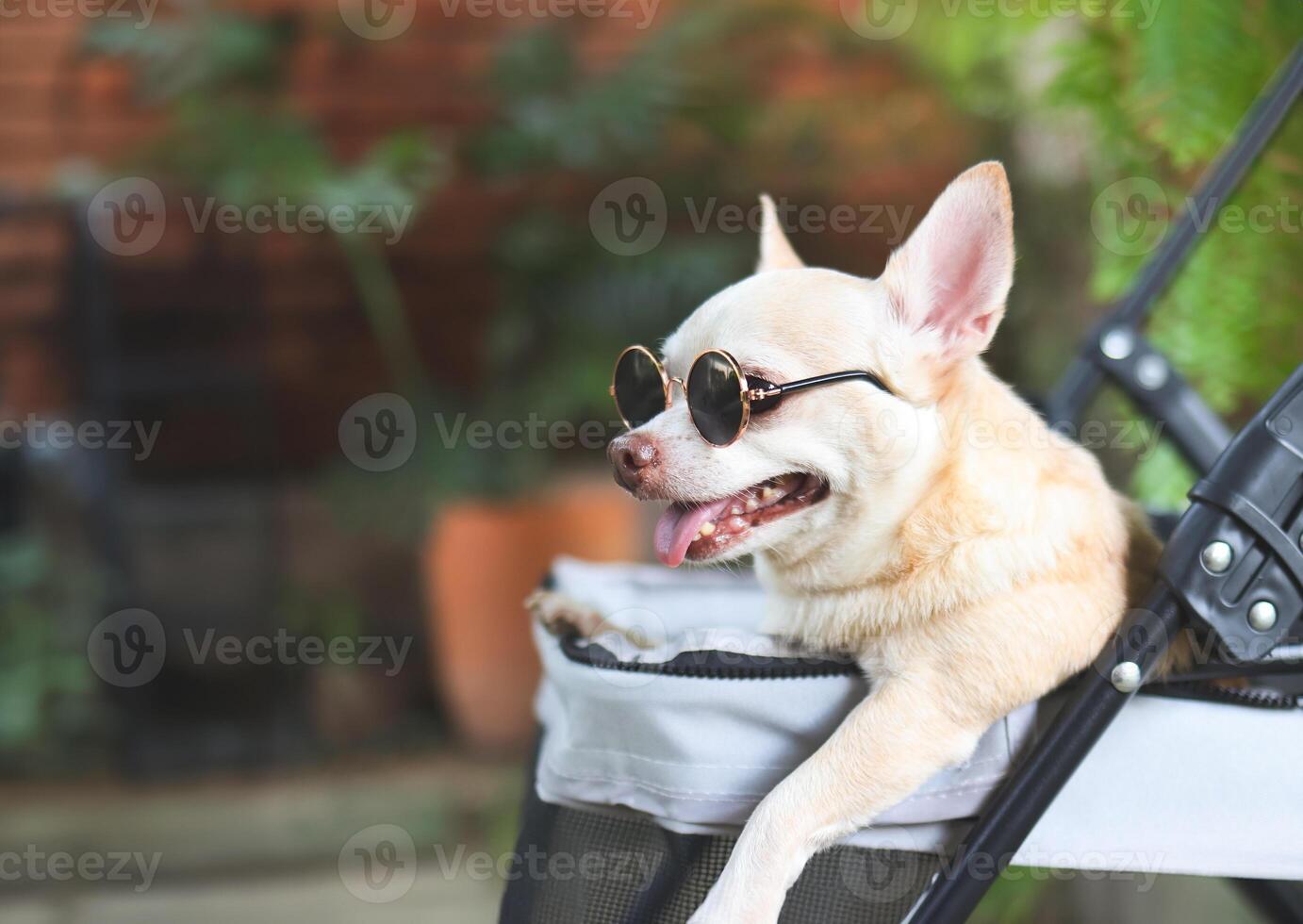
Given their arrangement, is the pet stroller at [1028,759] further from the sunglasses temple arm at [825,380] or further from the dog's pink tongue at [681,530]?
the sunglasses temple arm at [825,380]

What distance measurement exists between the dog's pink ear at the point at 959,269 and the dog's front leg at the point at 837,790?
1.03ft

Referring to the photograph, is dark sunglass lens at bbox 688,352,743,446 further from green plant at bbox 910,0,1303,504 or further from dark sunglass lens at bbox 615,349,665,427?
green plant at bbox 910,0,1303,504

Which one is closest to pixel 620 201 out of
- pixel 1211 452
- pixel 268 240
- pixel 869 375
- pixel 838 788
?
pixel 268 240

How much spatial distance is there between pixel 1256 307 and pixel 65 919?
2358 millimetres

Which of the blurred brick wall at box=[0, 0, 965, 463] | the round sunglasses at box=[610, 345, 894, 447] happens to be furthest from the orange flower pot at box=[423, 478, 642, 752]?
the round sunglasses at box=[610, 345, 894, 447]

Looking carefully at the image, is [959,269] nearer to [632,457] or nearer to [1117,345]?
[632,457]

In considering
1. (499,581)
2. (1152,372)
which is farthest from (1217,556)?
(499,581)

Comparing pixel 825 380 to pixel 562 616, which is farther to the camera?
pixel 562 616

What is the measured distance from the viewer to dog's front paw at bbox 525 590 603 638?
3.77 feet

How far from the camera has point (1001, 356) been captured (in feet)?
9.81

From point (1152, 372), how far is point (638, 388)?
2.20 ft

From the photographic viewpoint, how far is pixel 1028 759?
2.97 feet

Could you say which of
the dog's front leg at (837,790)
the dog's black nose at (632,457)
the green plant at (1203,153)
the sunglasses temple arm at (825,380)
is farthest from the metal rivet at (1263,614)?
the green plant at (1203,153)

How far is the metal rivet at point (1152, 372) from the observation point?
138 cm
